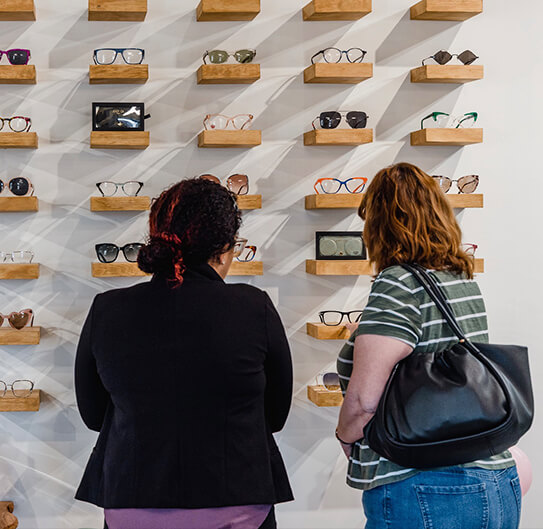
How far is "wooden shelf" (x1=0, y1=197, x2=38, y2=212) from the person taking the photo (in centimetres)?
295

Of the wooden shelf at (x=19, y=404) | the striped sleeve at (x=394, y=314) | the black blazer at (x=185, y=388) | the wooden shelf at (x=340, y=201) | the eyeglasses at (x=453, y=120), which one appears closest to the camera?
the black blazer at (x=185, y=388)

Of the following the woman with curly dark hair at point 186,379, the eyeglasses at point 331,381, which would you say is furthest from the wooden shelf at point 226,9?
the eyeglasses at point 331,381

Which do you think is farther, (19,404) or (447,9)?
(447,9)

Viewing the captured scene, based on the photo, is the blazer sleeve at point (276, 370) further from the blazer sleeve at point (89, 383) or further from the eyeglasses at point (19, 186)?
the eyeglasses at point (19, 186)

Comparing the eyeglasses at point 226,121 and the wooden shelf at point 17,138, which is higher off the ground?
the eyeglasses at point 226,121

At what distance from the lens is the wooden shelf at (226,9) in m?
2.98

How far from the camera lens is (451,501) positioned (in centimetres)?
175

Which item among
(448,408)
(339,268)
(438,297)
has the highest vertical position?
(438,297)

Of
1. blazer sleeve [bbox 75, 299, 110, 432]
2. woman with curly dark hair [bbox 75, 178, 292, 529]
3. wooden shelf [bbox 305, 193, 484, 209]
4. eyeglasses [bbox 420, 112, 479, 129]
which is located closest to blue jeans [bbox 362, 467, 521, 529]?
woman with curly dark hair [bbox 75, 178, 292, 529]

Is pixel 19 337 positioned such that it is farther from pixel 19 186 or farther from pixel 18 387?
pixel 19 186

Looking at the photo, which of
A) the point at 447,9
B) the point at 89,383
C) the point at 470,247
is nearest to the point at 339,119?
the point at 447,9

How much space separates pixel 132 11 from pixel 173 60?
0.85ft

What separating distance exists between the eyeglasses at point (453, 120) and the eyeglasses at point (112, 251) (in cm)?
141

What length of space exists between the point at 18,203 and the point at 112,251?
44 centimetres
